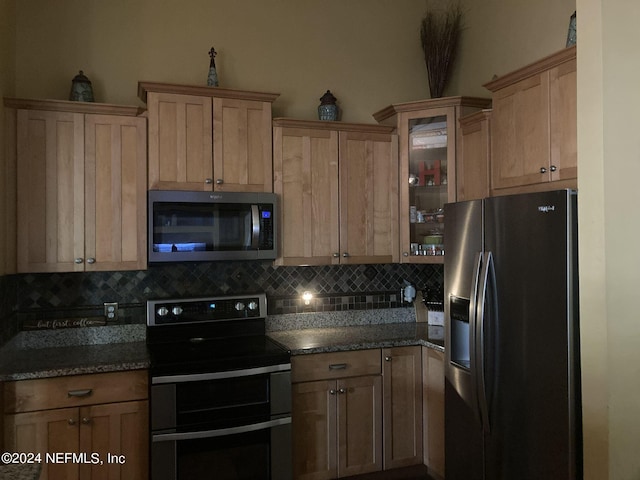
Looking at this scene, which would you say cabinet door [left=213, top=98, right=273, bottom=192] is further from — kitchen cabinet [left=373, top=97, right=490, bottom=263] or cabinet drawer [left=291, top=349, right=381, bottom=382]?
cabinet drawer [left=291, top=349, right=381, bottom=382]

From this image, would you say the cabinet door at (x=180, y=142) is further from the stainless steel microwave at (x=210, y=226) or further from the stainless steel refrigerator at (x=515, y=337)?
the stainless steel refrigerator at (x=515, y=337)

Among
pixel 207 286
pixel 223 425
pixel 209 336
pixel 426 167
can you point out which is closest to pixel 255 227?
pixel 207 286

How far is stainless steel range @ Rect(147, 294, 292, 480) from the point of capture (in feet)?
8.43

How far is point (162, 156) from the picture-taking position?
2.95 meters

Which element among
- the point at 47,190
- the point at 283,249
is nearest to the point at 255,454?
the point at 283,249

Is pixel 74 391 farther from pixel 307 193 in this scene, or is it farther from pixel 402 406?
pixel 402 406

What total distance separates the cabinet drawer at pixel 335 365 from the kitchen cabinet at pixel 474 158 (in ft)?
3.85

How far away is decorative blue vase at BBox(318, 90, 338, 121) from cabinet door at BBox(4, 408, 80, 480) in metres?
2.36

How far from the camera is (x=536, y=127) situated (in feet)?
8.52

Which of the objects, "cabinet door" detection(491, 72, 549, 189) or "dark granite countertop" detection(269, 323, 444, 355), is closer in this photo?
"cabinet door" detection(491, 72, 549, 189)

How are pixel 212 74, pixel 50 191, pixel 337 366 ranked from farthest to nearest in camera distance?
pixel 212 74 → pixel 337 366 → pixel 50 191

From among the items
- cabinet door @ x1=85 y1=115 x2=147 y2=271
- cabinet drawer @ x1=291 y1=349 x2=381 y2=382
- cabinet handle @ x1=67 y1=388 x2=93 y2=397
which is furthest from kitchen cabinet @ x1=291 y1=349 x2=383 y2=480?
cabinet door @ x1=85 y1=115 x2=147 y2=271

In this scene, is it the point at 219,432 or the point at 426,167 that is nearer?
the point at 219,432

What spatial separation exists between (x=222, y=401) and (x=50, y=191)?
4.92ft
